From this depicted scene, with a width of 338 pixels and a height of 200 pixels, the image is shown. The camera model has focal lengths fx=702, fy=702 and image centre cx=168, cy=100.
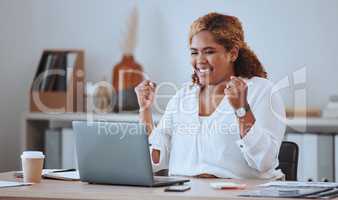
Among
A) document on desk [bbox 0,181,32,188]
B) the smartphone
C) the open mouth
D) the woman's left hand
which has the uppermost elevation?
the open mouth

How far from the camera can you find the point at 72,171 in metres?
2.62

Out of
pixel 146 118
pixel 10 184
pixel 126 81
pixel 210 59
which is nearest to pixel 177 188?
pixel 10 184

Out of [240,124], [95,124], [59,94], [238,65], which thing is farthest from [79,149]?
[59,94]

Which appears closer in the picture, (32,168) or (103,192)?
(103,192)

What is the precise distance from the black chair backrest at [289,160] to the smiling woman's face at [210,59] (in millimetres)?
385

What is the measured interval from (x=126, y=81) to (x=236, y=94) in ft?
4.67

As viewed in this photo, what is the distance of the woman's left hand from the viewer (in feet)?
8.56

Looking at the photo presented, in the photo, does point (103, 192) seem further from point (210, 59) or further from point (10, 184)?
point (210, 59)

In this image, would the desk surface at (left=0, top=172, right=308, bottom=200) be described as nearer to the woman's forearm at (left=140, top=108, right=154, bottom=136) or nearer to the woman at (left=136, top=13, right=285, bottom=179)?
the woman at (left=136, top=13, right=285, bottom=179)

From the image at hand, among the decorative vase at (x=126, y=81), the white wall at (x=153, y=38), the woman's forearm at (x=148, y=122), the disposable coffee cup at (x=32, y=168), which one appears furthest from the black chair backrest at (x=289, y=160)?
the decorative vase at (x=126, y=81)

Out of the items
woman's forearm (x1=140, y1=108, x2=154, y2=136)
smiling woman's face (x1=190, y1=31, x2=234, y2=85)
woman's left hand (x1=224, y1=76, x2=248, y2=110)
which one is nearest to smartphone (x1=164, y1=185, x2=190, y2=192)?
woman's left hand (x1=224, y1=76, x2=248, y2=110)

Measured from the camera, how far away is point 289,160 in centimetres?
276

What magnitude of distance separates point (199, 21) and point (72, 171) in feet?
2.69

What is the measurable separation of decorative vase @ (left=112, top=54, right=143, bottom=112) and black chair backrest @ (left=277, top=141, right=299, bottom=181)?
1.32 meters
